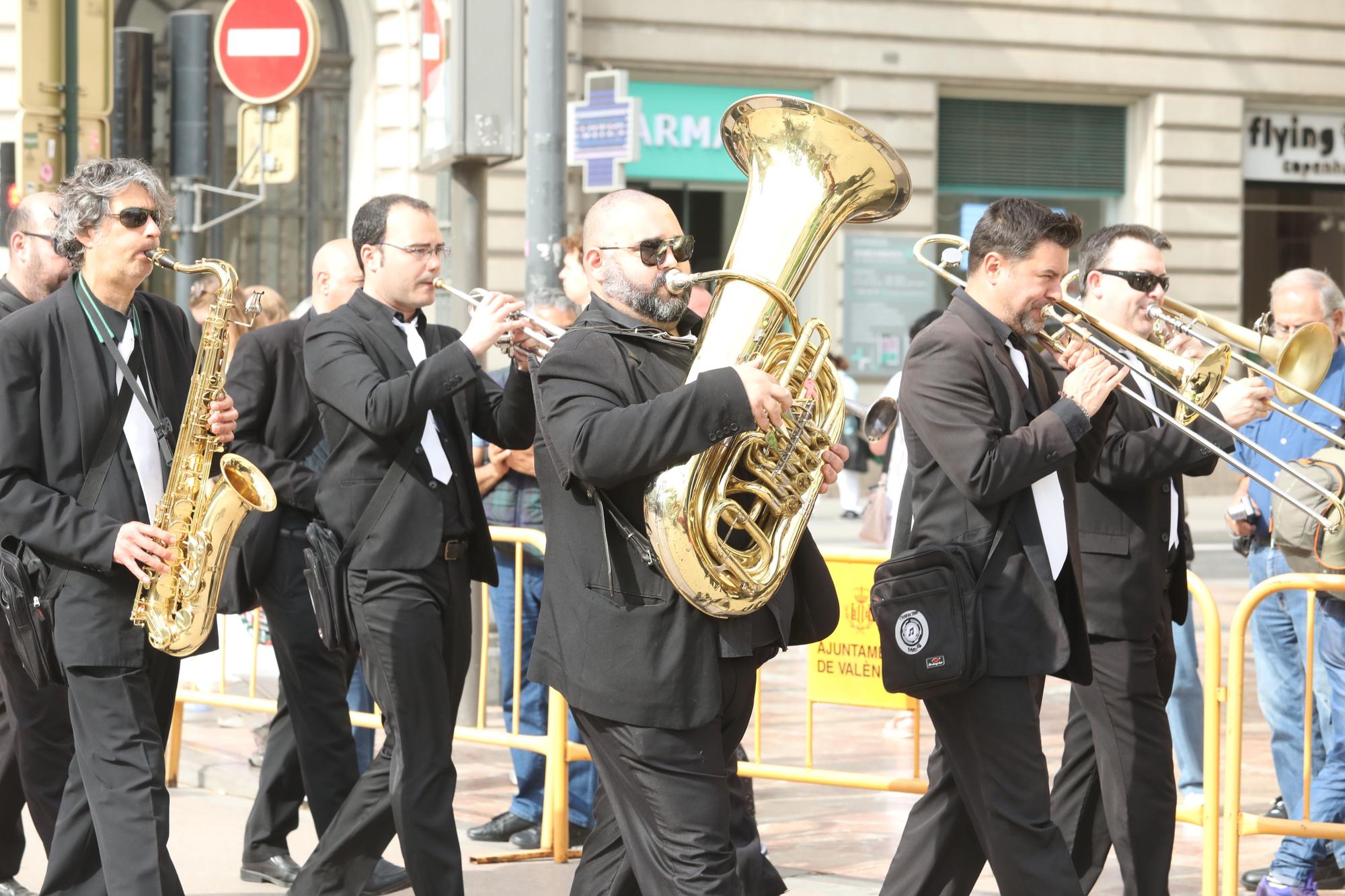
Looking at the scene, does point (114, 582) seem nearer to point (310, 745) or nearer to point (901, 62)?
point (310, 745)

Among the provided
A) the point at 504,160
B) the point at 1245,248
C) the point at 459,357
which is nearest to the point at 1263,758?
the point at 504,160

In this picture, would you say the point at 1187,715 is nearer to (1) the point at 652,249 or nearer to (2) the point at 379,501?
(2) the point at 379,501

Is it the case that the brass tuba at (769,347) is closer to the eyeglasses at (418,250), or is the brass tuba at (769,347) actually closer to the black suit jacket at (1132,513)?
the black suit jacket at (1132,513)

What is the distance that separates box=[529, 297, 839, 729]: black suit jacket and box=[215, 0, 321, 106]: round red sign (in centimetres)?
579

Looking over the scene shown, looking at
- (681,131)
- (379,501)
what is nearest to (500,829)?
(379,501)

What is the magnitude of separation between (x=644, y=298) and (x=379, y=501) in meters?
1.25

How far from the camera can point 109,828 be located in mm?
4559

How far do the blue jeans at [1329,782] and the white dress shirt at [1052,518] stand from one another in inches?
65.9

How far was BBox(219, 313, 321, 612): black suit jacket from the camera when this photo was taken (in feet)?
19.5

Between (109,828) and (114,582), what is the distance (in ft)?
1.97

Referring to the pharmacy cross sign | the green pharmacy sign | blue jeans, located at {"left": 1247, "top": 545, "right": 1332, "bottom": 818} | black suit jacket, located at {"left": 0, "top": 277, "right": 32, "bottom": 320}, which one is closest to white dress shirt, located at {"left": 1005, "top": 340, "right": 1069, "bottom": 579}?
blue jeans, located at {"left": 1247, "top": 545, "right": 1332, "bottom": 818}

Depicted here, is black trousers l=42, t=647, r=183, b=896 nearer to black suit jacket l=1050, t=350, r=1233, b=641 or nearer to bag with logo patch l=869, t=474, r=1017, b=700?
bag with logo patch l=869, t=474, r=1017, b=700

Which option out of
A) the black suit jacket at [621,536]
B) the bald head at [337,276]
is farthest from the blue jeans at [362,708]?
the black suit jacket at [621,536]

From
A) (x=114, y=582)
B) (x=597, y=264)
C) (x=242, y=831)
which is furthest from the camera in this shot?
(x=242, y=831)
